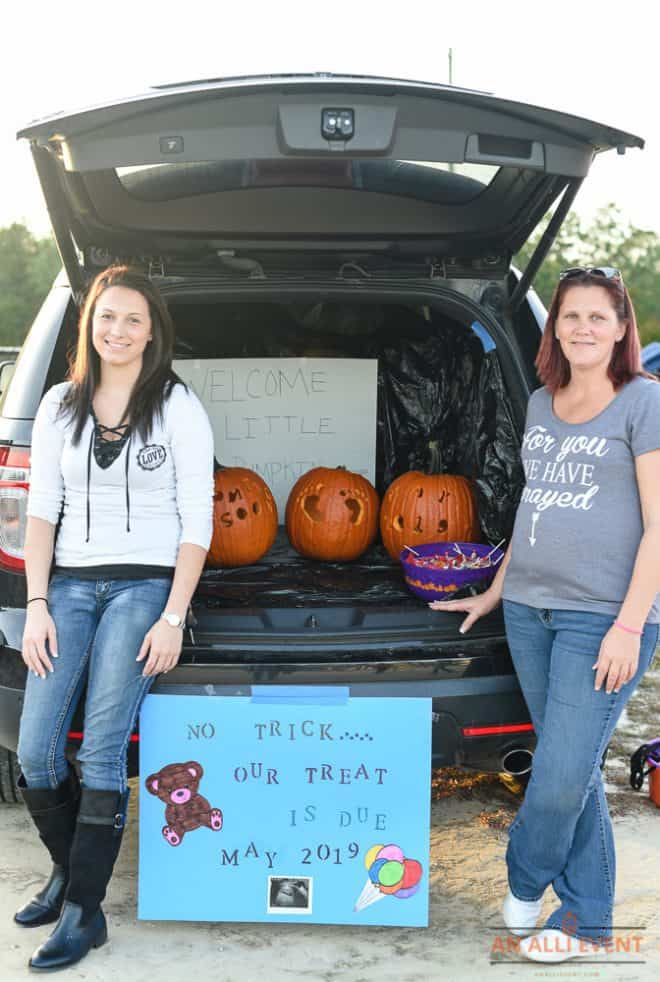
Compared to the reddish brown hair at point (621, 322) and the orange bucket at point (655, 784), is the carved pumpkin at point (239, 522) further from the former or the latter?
the orange bucket at point (655, 784)

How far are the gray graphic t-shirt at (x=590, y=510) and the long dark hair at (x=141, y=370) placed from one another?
1.01 meters

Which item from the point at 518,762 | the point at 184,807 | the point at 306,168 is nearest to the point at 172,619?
the point at 184,807

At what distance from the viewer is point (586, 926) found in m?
2.60

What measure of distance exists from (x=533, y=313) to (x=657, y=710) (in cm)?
218

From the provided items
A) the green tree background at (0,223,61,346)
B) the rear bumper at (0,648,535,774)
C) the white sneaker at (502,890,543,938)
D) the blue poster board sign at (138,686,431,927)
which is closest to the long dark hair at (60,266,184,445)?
the rear bumper at (0,648,535,774)

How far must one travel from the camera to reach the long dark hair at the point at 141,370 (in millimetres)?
2705

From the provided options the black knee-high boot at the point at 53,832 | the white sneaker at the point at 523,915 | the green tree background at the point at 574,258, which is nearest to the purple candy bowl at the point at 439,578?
the white sneaker at the point at 523,915

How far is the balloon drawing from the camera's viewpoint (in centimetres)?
268

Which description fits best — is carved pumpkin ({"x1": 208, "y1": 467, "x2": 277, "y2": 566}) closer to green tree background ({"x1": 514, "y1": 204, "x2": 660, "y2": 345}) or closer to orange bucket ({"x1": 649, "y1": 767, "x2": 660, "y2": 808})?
orange bucket ({"x1": 649, "y1": 767, "x2": 660, "y2": 808})

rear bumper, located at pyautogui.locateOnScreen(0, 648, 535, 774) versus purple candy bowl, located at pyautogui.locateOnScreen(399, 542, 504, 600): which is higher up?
purple candy bowl, located at pyautogui.locateOnScreen(399, 542, 504, 600)

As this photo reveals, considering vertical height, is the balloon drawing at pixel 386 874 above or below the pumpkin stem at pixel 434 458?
below

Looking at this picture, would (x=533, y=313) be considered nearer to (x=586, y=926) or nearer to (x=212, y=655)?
(x=212, y=655)

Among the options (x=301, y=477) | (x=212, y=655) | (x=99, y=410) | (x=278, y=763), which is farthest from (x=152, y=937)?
(x=301, y=477)

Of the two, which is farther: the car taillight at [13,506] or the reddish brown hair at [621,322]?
the car taillight at [13,506]
